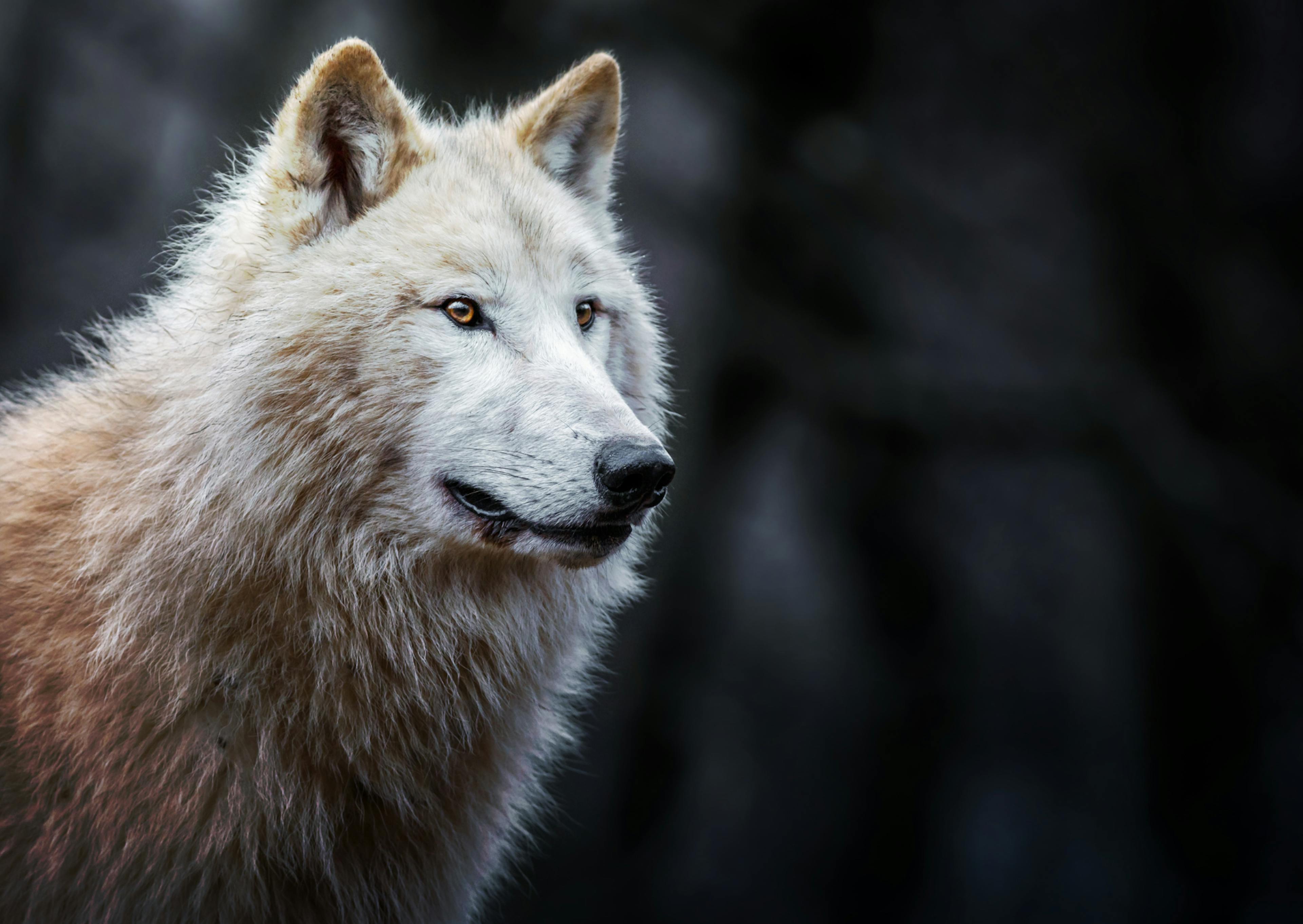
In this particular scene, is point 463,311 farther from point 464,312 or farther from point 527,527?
point 527,527

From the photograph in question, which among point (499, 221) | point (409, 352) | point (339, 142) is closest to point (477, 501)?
point (409, 352)

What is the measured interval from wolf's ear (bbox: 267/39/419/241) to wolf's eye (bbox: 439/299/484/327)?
0.92 ft

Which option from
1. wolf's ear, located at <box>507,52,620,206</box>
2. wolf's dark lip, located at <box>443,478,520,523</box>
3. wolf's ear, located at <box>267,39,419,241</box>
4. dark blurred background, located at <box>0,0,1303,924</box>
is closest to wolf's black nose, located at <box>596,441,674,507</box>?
wolf's dark lip, located at <box>443,478,520,523</box>

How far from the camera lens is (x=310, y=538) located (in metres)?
1.47

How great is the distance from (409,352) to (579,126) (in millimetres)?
809

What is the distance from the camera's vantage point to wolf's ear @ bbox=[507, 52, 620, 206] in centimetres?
185

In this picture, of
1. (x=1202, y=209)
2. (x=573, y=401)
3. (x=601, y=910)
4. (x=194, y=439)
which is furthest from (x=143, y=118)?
(x=1202, y=209)

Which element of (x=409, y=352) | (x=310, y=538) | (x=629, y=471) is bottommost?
(x=310, y=538)

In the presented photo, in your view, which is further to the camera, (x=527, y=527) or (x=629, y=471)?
(x=527, y=527)

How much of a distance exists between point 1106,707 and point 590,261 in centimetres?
236

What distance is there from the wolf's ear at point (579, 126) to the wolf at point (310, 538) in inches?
12.0

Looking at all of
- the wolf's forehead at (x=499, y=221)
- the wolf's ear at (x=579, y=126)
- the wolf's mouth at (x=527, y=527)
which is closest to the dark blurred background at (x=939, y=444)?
the wolf's ear at (x=579, y=126)

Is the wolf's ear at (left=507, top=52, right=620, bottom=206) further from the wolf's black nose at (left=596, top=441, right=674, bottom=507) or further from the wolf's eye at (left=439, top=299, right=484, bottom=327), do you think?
the wolf's black nose at (left=596, top=441, right=674, bottom=507)

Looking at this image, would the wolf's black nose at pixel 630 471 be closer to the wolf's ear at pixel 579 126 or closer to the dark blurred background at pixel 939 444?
the wolf's ear at pixel 579 126
